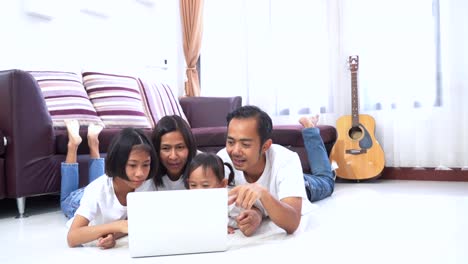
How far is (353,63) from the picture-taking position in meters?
3.24

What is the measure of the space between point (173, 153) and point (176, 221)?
443 millimetres

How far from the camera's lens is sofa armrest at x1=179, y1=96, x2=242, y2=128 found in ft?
11.3

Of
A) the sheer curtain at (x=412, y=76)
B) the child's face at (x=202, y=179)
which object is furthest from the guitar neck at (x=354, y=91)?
the child's face at (x=202, y=179)

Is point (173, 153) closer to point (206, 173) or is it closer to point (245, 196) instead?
point (206, 173)

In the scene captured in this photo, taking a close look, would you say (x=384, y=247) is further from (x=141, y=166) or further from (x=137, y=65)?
(x=137, y=65)

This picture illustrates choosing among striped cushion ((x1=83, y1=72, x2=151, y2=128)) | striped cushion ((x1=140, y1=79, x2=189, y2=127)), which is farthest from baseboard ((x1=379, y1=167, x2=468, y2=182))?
striped cushion ((x1=83, y1=72, x2=151, y2=128))

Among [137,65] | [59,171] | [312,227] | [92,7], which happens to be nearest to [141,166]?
[312,227]

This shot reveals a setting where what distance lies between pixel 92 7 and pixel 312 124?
1.83 meters

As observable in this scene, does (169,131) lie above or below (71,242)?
above

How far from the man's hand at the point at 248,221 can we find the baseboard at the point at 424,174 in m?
2.10

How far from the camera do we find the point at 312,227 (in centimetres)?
160

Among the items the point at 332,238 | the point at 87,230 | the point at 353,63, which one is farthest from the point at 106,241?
the point at 353,63

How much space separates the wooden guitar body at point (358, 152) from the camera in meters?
3.07

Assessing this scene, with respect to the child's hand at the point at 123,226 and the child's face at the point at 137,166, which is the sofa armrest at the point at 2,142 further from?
the child's hand at the point at 123,226
